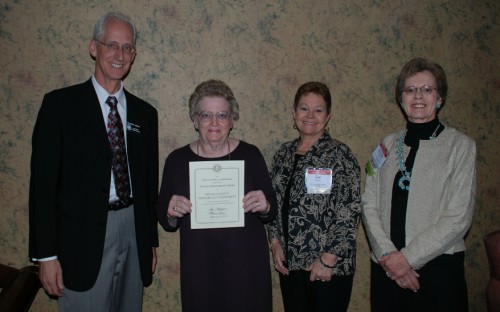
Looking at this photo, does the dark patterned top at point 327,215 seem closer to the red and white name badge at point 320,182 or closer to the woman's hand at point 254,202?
the red and white name badge at point 320,182

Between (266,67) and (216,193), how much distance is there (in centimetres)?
126

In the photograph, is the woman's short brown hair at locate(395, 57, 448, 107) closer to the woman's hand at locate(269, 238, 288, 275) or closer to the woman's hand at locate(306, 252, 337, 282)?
the woman's hand at locate(306, 252, 337, 282)

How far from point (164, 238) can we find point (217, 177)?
1.07 m

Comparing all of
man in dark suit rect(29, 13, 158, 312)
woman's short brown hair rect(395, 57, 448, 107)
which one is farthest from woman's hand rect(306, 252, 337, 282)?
woman's short brown hair rect(395, 57, 448, 107)

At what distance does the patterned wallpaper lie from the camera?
2631 millimetres

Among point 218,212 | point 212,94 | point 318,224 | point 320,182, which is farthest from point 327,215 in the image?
point 212,94

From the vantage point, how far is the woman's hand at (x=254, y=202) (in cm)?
211

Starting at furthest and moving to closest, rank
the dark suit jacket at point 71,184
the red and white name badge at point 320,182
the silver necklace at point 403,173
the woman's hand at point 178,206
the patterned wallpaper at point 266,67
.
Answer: the patterned wallpaper at point 266,67, the red and white name badge at point 320,182, the silver necklace at point 403,173, the woman's hand at point 178,206, the dark suit jacket at point 71,184

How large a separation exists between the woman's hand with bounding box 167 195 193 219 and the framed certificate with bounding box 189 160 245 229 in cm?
3

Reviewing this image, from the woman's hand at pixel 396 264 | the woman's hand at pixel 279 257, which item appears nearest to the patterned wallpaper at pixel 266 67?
the woman's hand at pixel 279 257

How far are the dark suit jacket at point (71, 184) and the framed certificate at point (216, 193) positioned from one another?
502mm

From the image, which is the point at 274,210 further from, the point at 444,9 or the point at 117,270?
the point at 444,9

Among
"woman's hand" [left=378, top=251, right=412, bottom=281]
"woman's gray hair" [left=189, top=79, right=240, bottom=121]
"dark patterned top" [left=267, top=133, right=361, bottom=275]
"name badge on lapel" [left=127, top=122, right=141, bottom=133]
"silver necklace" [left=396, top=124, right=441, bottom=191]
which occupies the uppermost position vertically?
"woman's gray hair" [left=189, top=79, right=240, bottom=121]

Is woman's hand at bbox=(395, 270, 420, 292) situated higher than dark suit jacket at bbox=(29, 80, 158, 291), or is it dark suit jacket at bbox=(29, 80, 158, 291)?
dark suit jacket at bbox=(29, 80, 158, 291)
